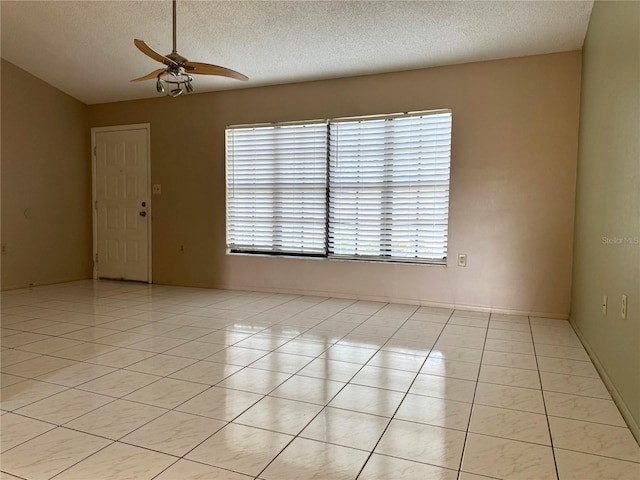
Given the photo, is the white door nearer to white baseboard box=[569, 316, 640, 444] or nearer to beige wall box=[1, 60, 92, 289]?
beige wall box=[1, 60, 92, 289]

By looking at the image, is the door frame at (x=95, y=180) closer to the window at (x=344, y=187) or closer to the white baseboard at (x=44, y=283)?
the white baseboard at (x=44, y=283)

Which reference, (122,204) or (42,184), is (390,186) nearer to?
(122,204)

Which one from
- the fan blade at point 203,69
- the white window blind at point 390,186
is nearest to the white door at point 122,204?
the white window blind at point 390,186

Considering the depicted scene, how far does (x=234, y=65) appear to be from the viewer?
4625mm

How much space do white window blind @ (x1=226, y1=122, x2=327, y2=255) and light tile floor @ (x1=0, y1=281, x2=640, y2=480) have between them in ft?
4.59

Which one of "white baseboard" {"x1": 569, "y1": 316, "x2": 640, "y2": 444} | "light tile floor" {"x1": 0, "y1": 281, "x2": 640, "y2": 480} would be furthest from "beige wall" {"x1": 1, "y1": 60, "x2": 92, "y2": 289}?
"white baseboard" {"x1": 569, "y1": 316, "x2": 640, "y2": 444}

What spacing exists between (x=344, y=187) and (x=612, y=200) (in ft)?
8.89

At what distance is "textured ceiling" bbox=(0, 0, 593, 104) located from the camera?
11.5 ft

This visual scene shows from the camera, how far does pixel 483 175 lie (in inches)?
168

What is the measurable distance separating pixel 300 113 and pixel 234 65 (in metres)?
0.86

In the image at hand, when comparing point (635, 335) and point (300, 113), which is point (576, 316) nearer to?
point (635, 335)

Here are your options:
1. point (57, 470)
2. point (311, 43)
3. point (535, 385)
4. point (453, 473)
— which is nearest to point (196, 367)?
point (57, 470)

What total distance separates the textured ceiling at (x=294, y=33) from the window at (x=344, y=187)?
611mm

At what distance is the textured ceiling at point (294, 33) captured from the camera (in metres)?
3.51
